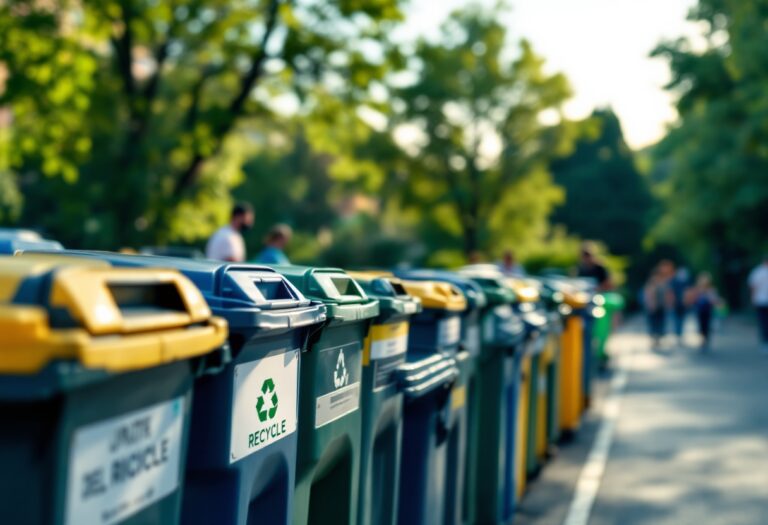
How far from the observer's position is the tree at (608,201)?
2731 inches

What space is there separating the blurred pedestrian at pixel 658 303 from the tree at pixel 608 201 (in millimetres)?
45742

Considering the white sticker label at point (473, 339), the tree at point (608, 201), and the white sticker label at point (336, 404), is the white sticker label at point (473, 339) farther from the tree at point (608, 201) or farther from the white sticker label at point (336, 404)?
the tree at point (608, 201)

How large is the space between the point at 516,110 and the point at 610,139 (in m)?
32.6

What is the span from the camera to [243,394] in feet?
9.59

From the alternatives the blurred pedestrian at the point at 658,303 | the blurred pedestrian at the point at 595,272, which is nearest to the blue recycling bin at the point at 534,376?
the blurred pedestrian at the point at 595,272

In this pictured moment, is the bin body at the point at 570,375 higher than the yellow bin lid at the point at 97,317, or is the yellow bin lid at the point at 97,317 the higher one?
the yellow bin lid at the point at 97,317

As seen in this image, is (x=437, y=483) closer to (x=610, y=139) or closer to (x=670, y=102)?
(x=670, y=102)

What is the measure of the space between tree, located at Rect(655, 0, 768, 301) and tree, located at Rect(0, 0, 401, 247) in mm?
12326

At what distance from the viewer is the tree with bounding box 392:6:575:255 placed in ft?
133

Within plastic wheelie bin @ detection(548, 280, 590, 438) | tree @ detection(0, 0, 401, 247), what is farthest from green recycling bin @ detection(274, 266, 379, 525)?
tree @ detection(0, 0, 401, 247)

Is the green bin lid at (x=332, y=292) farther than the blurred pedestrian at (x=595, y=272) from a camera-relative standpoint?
No

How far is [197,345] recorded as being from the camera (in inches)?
95.0

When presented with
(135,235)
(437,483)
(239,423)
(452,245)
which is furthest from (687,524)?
(452,245)

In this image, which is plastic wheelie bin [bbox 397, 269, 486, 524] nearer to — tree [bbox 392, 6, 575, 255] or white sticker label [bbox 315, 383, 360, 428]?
white sticker label [bbox 315, 383, 360, 428]
